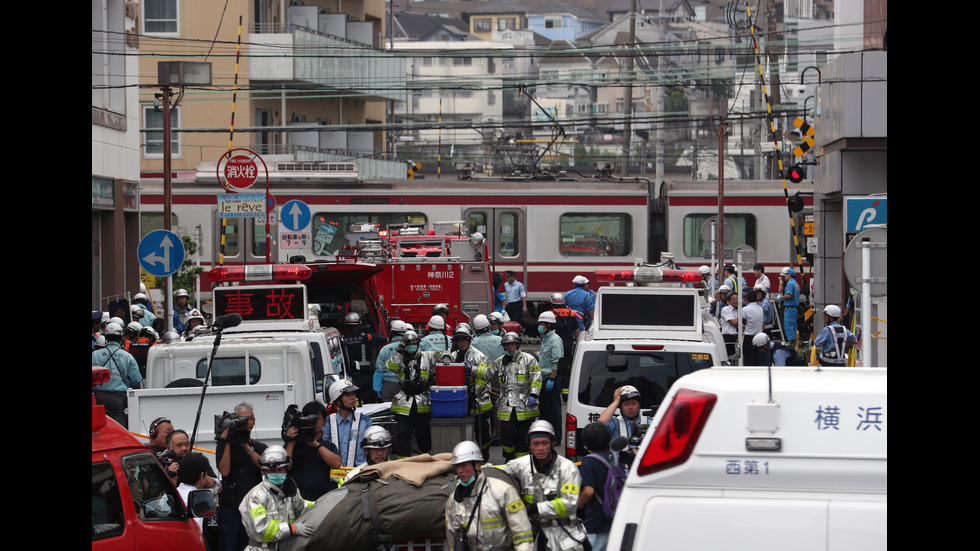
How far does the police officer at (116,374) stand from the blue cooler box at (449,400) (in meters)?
3.02

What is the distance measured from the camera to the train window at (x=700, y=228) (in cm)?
2842

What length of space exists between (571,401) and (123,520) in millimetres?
5172

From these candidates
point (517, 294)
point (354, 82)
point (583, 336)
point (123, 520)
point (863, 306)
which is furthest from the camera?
point (354, 82)

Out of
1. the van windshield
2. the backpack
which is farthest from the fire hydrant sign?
the backpack

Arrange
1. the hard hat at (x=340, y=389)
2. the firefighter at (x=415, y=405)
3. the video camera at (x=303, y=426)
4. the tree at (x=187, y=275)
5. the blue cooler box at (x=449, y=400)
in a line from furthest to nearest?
the tree at (x=187, y=275) < the firefighter at (x=415, y=405) < the blue cooler box at (x=449, y=400) < the hard hat at (x=340, y=389) < the video camera at (x=303, y=426)

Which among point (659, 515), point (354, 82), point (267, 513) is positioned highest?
point (354, 82)

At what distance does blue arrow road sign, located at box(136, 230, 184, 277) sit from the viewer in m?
A: 14.7

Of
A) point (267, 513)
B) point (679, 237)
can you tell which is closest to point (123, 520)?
point (267, 513)

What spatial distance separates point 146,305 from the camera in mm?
19828

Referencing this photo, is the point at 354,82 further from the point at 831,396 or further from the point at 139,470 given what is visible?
the point at 831,396

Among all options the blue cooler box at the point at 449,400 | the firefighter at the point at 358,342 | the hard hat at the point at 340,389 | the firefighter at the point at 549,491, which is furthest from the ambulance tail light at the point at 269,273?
the firefighter at the point at 549,491

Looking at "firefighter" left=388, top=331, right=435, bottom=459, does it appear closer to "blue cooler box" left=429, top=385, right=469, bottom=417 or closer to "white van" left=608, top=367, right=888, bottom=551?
"blue cooler box" left=429, top=385, right=469, bottom=417

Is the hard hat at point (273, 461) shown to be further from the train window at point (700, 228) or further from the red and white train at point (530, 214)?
the train window at point (700, 228)

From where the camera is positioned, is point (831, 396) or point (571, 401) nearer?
point (831, 396)
